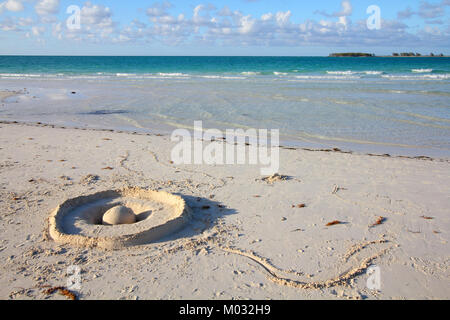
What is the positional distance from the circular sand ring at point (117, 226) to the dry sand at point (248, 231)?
12 cm

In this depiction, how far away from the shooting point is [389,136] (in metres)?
9.97

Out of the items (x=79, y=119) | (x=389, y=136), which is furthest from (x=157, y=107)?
(x=389, y=136)

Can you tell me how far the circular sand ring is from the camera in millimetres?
3980

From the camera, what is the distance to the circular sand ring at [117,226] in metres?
3.98

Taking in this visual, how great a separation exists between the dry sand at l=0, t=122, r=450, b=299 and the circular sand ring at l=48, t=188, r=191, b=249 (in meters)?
0.12

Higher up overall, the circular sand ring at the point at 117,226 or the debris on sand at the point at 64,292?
the circular sand ring at the point at 117,226

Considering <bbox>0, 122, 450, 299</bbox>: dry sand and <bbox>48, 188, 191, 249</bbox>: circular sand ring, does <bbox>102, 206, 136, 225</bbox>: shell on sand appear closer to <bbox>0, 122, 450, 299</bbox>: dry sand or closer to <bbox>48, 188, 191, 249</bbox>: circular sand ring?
<bbox>48, 188, 191, 249</bbox>: circular sand ring

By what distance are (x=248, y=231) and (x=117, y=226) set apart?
158 cm

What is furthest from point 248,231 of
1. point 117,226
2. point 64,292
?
point 64,292

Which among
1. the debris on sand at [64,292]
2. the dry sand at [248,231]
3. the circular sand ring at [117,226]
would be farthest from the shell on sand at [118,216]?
the debris on sand at [64,292]

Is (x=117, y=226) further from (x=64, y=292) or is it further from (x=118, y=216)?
(x=64, y=292)

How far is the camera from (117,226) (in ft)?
14.0

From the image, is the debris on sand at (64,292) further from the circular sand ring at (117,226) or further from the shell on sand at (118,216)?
the shell on sand at (118,216)
